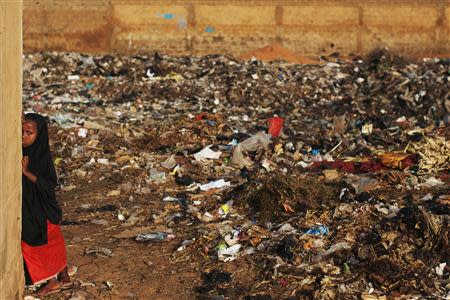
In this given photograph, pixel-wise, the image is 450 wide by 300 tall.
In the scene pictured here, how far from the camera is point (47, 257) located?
6133 millimetres

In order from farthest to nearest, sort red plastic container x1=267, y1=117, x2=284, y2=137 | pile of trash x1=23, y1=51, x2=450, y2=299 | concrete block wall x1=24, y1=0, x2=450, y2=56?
concrete block wall x1=24, y1=0, x2=450, y2=56
red plastic container x1=267, y1=117, x2=284, y2=137
pile of trash x1=23, y1=51, x2=450, y2=299

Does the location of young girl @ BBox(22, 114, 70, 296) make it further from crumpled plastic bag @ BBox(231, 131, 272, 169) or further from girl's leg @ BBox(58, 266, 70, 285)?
crumpled plastic bag @ BBox(231, 131, 272, 169)

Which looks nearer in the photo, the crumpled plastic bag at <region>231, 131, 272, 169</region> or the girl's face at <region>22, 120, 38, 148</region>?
the girl's face at <region>22, 120, 38, 148</region>

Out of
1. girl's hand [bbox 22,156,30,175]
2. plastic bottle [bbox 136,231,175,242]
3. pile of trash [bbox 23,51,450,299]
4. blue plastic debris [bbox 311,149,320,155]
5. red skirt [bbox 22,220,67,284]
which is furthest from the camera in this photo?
blue plastic debris [bbox 311,149,320,155]

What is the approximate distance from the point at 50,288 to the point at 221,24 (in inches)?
458

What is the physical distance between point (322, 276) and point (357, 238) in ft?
2.45

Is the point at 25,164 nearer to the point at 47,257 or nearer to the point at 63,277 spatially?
the point at 47,257

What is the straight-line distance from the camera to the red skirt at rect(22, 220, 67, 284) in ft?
19.6

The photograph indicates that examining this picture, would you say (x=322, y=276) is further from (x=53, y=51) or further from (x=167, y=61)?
(x=53, y=51)

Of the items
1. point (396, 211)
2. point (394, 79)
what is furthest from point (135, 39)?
point (396, 211)

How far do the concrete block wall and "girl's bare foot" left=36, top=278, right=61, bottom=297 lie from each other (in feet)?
37.1

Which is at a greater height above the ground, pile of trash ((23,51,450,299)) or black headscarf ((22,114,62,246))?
black headscarf ((22,114,62,246))

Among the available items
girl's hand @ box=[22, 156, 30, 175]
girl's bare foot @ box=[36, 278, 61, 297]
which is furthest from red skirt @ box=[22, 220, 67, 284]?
girl's hand @ box=[22, 156, 30, 175]

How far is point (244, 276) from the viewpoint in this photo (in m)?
6.88
